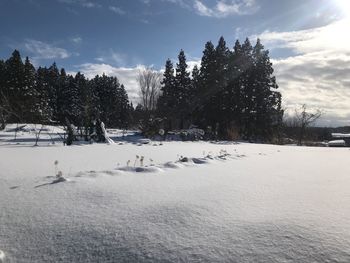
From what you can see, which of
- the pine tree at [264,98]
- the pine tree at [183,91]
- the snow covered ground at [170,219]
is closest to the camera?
the snow covered ground at [170,219]

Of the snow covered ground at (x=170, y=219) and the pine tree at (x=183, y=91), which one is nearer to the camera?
the snow covered ground at (x=170, y=219)

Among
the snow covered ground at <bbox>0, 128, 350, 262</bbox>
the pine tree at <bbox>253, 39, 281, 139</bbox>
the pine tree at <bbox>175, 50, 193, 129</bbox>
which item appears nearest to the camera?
the snow covered ground at <bbox>0, 128, 350, 262</bbox>

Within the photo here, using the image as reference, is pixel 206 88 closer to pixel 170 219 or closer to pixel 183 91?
pixel 183 91

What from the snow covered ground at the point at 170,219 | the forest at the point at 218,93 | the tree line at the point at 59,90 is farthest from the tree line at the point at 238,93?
the snow covered ground at the point at 170,219


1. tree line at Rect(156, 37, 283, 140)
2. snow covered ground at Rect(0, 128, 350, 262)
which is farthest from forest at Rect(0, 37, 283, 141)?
snow covered ground at Rect(0, 128, 350, 262)

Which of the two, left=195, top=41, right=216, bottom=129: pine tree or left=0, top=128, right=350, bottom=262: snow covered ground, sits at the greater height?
left=195, top=41, right=216, bottom=129: pine tree

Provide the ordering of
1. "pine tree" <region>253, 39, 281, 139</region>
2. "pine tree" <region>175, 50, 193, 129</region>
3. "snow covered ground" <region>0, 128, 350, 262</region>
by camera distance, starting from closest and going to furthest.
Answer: "snow covered ground" <region>0, 128, 350, 262</region> < "pine tree" <region>253, 39, 281, 139</region> < "pine tree" <region>175, 50, 193, 129</region>

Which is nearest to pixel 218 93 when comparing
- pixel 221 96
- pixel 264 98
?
pixel 221 96

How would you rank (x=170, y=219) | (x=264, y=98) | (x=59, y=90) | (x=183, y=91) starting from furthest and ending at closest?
1. (x=59, y=90)
2. (x=183, y=91)
3. (x=264, y=98)
4. (x=170, y=219)

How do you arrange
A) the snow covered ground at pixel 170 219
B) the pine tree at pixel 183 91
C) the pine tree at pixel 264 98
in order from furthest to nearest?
the pine tree at pixel 183 91, the pine tree at pixel 264 98, the snow covered ground at pixel 170 219

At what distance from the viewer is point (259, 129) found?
103 feet

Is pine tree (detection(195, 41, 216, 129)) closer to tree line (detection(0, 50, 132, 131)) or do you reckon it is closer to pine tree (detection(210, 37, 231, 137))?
pine tree (detection(210, 37, 231, 137))

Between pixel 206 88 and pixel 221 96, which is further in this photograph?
pixel 206 88

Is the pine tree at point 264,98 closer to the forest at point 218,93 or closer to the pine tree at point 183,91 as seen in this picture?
the forest at point 218,93
